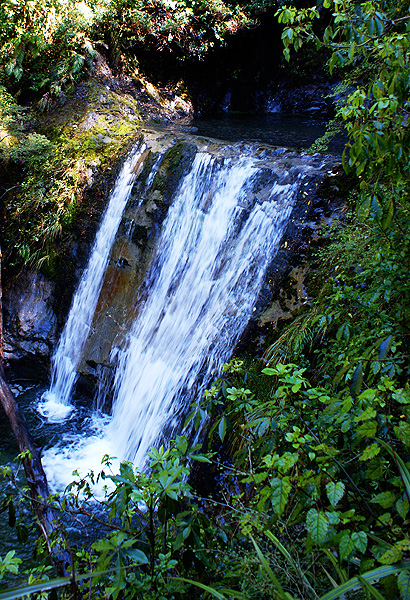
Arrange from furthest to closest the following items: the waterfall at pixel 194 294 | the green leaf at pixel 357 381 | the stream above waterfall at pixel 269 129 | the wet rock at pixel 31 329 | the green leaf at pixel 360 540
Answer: the stream above waterfall at pixel 269 129, the wet rock at pixel 31 329, the waterfall at pixel 194 294, the green leaf at pixel 357 381, the green leaf at pixel 360 540

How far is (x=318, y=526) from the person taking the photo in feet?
4.83

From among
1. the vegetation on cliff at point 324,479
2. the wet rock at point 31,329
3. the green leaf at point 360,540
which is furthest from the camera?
the wet rock at point 31,329

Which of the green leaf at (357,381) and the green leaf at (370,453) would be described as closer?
the green leaf at (370,453)

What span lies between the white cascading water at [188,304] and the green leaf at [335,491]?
8.95 ft

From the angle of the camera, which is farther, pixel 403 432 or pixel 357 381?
pixel 357 381

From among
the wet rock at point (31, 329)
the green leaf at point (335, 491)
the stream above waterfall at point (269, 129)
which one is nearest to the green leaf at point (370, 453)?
the green leaf at point (335, 491)

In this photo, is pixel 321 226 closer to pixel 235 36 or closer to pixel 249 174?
pixel 249 174

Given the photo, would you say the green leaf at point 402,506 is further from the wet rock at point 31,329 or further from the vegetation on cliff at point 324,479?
the wet rock at point 31,329

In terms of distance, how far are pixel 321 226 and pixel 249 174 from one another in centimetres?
155

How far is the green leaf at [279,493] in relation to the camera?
4.92 feet

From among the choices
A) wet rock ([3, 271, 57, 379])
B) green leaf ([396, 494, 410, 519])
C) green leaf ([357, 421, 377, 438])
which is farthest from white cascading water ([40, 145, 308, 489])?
green leaf ([396, 494, 410, 519])

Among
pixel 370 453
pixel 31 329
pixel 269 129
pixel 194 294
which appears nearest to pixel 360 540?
pixel 370 453

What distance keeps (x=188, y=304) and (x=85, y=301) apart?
98.4 inches

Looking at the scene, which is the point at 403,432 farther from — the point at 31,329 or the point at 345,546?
the point at 31,329
